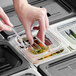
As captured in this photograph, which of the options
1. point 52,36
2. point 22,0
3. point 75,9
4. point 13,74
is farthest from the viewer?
point 75,9

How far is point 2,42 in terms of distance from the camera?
1959 mm

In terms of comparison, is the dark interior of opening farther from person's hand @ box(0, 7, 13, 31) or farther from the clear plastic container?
person's hand @ box(0, 7, 13, 31)

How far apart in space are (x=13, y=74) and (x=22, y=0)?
18.8 inches

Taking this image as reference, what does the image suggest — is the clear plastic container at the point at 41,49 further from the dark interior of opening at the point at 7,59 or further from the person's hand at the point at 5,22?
the person's hand at the point at 5,22

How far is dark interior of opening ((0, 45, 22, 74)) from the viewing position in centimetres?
180

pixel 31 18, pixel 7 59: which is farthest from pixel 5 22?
pixel 7 59

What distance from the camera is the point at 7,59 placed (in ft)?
6.17

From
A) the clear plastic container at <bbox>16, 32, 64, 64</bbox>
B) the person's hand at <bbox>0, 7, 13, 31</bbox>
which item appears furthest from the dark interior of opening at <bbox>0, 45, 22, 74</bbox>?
the person's hand at <bbox>0, 7, 13, 31</bbox>

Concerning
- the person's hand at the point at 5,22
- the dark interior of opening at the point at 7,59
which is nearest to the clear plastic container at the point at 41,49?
the dark interior of opening at the point at 7,59

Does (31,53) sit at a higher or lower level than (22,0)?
lower

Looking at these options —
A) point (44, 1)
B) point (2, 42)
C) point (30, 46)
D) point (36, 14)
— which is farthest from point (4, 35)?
point (44, 1)

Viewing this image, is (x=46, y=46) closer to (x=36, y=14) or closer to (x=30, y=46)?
(x=30, y=46)

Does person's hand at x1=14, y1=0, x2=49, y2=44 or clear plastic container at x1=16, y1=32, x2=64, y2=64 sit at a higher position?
person's hand at x1=14, y1=0, x2=49, y2=44

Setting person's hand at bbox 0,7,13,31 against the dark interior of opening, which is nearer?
person's hand at bbox 0,7,13,31
